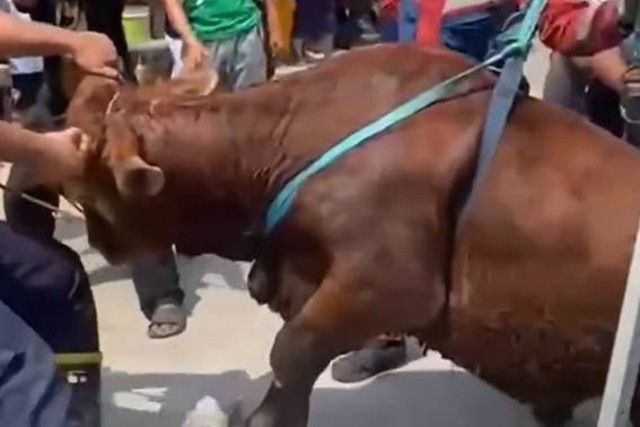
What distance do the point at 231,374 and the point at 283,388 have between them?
81cm

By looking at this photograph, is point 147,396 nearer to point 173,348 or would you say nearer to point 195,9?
point 173,348

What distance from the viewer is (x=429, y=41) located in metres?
3.44

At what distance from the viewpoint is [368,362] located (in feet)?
11.3

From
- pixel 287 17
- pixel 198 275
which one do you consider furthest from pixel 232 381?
pixel 287 17

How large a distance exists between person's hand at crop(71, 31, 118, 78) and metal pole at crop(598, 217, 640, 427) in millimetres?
1104

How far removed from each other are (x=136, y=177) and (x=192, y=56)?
941 millimetres

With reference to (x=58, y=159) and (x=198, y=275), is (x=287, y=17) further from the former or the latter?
(x=58, y=159)

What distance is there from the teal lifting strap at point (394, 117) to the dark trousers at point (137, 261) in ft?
0.81

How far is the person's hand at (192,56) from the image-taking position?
9.65 ft

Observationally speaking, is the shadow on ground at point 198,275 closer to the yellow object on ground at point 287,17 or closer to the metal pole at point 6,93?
the metal pole at point 6,93

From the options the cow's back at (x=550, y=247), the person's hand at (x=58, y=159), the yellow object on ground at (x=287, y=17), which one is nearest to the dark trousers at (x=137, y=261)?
the person's hand at (x=58, y=159)

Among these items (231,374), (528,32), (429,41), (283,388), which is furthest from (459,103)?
(231,374)

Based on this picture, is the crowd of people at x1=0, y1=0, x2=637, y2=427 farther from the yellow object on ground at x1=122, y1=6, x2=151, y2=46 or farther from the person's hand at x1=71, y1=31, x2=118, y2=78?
the yellow object on ground at x1=122, y1=6, x2=151, y2=46

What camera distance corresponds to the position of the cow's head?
2.46 meters
